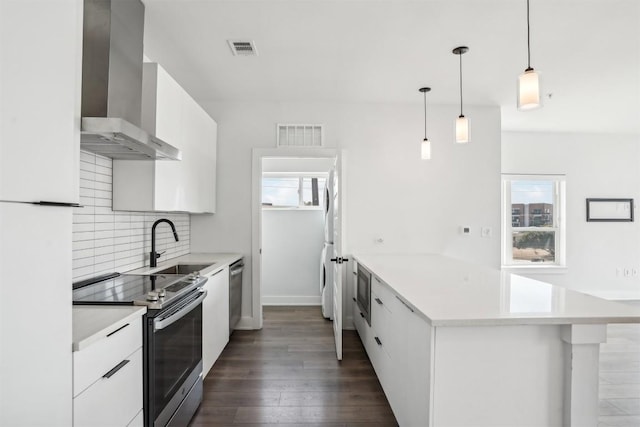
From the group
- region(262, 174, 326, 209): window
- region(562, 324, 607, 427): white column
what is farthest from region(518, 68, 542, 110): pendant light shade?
region(262, 174, 326, 209): window

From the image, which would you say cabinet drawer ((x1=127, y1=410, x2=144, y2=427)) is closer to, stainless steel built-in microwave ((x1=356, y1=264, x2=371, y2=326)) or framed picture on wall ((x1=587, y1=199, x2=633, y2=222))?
stainless steel built-in microwave ((x1=356, y1=264, x2=371, y2=326))

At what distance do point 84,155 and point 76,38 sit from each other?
114cm

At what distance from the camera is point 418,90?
12.3ft

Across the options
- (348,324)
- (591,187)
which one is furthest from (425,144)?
(591,187)

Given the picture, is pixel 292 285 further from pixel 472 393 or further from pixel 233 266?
pixel 472 393

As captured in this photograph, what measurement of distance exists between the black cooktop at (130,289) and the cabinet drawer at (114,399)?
0.25 m

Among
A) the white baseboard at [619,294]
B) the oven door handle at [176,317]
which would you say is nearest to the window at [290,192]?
the oven door handle at [176,317]

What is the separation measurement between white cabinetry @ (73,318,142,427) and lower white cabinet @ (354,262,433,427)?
1264 millimetres

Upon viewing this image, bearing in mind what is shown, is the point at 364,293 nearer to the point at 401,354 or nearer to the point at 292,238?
the point at 401,354

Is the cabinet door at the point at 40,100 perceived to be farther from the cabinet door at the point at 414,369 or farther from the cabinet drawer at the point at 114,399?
the cabinet door at the point at 414,369

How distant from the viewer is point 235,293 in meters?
3.73

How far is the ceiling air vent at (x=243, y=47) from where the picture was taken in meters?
2.71

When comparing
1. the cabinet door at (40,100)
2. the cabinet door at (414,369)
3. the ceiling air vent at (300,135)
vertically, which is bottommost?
the cabinet door at (414,369)

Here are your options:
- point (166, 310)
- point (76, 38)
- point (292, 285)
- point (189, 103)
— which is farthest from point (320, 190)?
point (76, 38)
